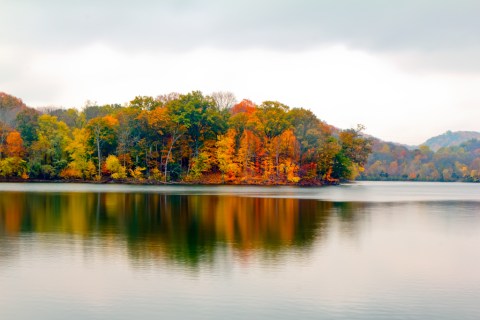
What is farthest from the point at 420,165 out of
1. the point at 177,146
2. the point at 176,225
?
the point at 176,225

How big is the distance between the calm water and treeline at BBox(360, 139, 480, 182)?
13093 cm

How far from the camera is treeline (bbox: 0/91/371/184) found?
83562 mm

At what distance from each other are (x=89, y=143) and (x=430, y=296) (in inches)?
3065

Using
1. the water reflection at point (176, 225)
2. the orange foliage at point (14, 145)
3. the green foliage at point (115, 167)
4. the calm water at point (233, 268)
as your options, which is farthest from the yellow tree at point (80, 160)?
the calm water at point (233, 268)

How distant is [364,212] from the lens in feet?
117

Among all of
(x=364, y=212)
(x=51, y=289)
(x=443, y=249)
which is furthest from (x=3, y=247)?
(x=364, y=212)

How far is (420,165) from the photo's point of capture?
529ft

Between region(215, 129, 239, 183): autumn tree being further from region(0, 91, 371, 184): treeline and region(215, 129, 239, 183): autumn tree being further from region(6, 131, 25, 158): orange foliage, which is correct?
region(6, 131, 25, 158): orange foliage

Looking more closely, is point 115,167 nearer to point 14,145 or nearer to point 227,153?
point 14,145

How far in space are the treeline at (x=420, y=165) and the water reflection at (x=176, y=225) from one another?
124795 millimetres

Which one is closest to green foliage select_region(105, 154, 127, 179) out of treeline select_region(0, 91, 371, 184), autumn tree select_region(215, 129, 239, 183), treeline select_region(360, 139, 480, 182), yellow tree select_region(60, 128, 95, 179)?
treeline select_region(0, 91, 371, 184)

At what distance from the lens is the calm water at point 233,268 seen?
11.8 m

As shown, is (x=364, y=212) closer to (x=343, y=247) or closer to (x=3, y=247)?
(x=343, y=247)

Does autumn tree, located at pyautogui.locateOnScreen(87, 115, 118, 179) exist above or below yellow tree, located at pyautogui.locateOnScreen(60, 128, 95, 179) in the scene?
above
